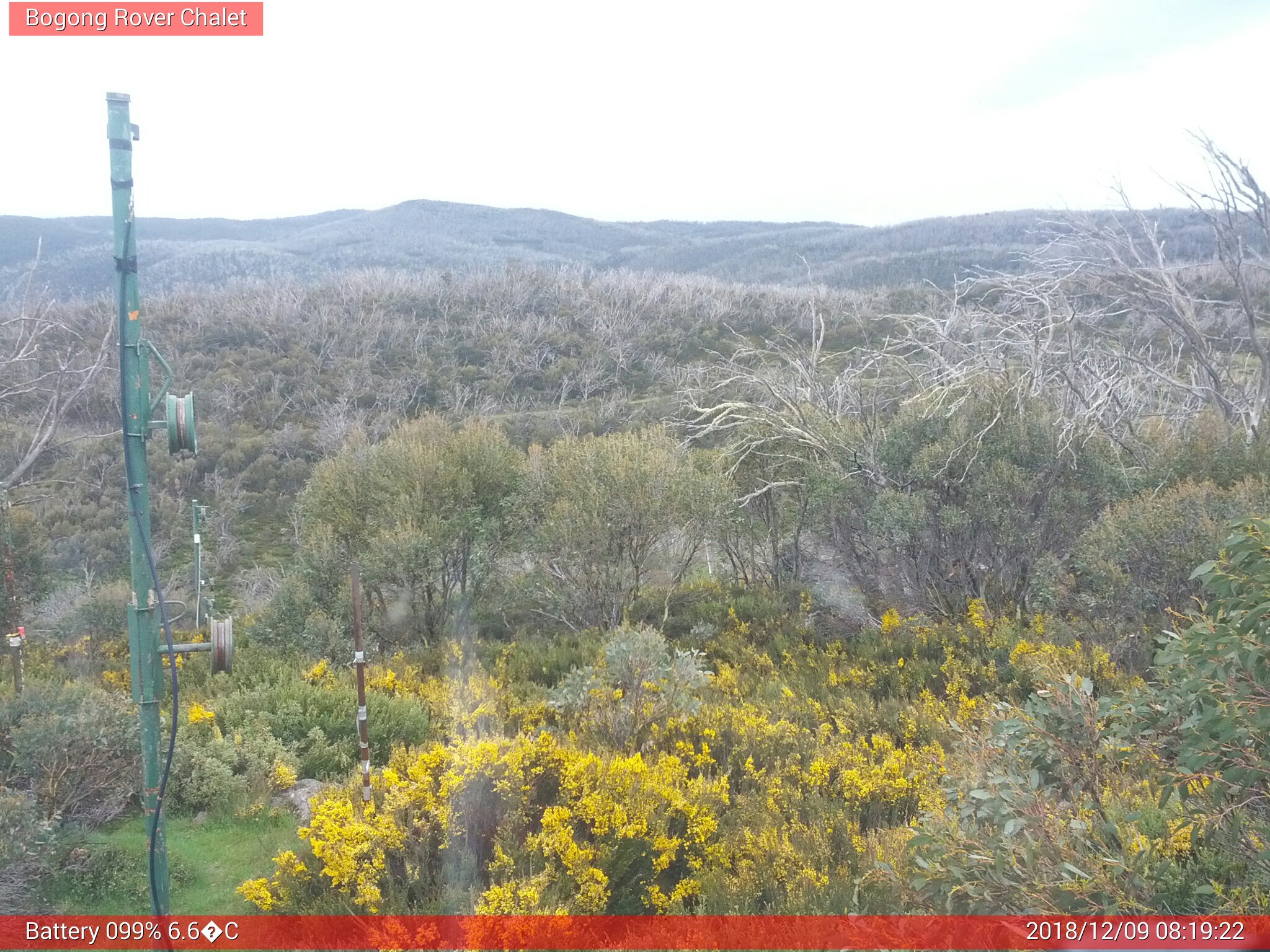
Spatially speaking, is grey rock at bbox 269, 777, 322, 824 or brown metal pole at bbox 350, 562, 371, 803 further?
grey rock at bbox 269, 777, 322, 824

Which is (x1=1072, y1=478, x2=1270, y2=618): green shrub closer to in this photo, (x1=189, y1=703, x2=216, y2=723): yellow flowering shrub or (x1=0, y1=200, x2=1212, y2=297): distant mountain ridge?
(x1=189, y1=703, x2=216, y2=723): yellow flowering shrub

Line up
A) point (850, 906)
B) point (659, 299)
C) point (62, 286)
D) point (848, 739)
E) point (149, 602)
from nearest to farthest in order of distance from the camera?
1. point (149, 602)
2. point (850, 906)
3. point (848, 739)
4. point (62, 286)
5. point (659, 299)

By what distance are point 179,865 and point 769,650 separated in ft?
24.3

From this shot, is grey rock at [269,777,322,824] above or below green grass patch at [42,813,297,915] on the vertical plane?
below

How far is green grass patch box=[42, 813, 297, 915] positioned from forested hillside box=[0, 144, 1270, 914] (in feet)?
0.11

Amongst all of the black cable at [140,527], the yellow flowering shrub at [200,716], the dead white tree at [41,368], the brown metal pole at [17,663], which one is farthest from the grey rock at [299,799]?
the dead white tree at [41,368]

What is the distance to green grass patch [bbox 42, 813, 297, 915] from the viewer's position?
4.54 metres

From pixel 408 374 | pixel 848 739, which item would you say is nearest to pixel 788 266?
pixel 408 374

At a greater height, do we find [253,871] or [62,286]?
[62,286]

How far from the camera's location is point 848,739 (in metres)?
6.88

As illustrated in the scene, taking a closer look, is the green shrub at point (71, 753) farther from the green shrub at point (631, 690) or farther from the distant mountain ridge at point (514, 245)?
the distant mountain ridge at point (514, 245)

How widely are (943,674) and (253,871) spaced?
6784 millimetres

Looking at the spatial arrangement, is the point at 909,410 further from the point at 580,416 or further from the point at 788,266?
the point at 788,266

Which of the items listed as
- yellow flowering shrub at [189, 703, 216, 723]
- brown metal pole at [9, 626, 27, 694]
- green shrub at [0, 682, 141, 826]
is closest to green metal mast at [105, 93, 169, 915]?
green shrub at [0, 682, 141, 826]
